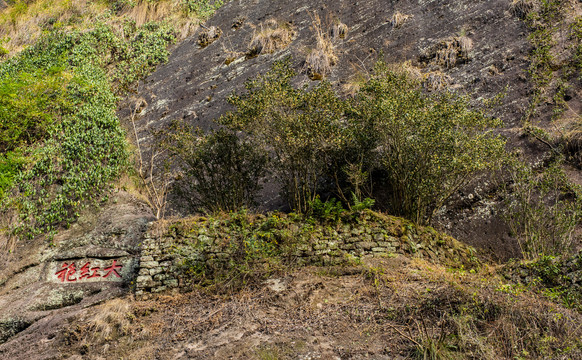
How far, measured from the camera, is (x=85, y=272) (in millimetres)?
8961

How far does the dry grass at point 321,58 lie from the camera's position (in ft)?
44.7

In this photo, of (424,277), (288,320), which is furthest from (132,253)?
(424,277)

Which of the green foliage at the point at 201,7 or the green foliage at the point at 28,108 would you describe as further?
the green foliage at the point at 201,7

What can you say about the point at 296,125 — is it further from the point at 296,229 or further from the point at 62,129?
the point at 62,129

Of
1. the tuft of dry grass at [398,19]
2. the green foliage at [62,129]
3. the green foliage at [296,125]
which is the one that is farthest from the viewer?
the tuft of dry grass at [398,19]

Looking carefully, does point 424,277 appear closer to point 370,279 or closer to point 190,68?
point 370,279

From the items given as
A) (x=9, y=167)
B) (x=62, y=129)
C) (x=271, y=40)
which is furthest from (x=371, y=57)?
(x=9, y=167)

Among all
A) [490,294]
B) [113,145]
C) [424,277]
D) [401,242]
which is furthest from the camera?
[113,145]

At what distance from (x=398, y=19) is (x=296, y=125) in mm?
8181

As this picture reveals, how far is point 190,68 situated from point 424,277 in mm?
13182

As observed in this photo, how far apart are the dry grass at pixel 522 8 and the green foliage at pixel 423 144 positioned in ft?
17.1

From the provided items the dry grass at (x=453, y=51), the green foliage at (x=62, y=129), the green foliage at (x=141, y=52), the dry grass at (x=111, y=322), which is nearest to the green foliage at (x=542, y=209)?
the dry grass at (x=453, y=51)

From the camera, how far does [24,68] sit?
16.7 metres

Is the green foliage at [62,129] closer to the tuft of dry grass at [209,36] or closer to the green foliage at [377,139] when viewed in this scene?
the tuft of dry grass at [209,36]
